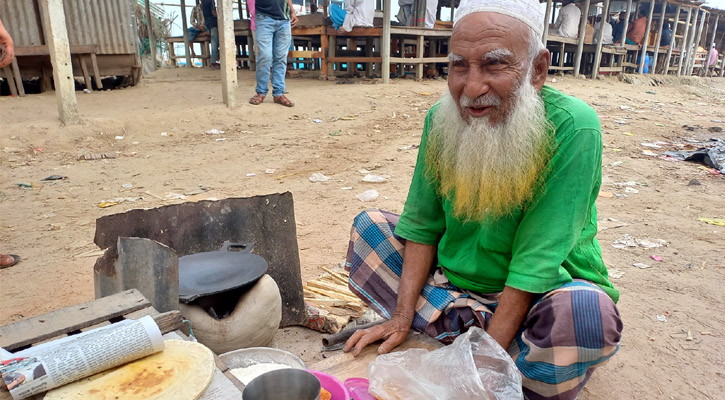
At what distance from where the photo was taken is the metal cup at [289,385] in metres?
1.29

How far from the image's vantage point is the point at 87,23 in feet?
29.5

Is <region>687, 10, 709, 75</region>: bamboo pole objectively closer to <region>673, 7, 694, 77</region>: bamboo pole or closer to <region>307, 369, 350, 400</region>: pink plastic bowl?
<region>673, 7, 694, 77</region>: bamboo pole

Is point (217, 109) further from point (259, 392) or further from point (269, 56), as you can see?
point (259, 392)

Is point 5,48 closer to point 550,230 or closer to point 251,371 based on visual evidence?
point 251,371

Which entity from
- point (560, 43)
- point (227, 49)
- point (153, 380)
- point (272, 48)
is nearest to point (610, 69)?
point (560, 43)

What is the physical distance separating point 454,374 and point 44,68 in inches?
395

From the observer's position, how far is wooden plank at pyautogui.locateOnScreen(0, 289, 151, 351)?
62.2 inches

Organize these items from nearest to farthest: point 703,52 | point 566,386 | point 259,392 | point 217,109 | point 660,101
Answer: point 259,392
point 566,386
point 217,109
point 660,101
point 703,52

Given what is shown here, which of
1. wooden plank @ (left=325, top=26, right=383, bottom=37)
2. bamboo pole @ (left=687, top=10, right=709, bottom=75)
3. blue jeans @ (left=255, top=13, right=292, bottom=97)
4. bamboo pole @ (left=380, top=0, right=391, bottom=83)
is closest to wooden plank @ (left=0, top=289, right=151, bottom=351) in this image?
blue jeans @ (left=255, top=13, right=292, bottom=97)

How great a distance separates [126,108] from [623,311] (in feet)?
24.3

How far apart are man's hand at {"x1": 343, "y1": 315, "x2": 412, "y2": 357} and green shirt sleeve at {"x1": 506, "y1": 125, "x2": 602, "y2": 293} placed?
1.73 ft

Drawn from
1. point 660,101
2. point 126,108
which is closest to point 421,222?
point 126,108

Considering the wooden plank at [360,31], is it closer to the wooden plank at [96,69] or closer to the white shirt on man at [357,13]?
the white shirt on man at [357,13]

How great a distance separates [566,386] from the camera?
1635 mm
